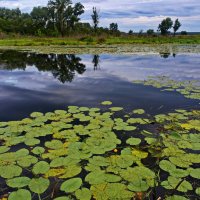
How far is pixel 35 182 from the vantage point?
272 centimetres

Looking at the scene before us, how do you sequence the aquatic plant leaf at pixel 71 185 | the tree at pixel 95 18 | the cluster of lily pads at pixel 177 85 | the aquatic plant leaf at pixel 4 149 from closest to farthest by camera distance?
1. the aquatic plant leaf at pixel 71 185
2. the aquatic plant leaf at pixel 4 149
3. the cluster of lily pads at pixel 177 85
4. the tree at pixel 95 18

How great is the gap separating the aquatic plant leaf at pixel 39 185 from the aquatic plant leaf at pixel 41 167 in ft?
0.52

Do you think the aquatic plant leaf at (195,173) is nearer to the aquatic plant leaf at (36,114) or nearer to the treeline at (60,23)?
the aquatic plant leaf at (36,114)

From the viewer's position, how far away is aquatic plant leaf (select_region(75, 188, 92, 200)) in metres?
2.46

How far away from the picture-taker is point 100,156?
3.28 m

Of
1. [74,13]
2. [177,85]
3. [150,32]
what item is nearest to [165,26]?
[150,32]

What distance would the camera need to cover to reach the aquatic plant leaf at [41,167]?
2947mm

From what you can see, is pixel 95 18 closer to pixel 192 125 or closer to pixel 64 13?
pixel 64 13

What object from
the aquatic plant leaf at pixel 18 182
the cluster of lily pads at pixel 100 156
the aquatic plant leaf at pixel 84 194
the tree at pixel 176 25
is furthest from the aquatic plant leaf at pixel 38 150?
the tree at pixel 176 25

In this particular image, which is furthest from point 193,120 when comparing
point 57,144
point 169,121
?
point 57,144

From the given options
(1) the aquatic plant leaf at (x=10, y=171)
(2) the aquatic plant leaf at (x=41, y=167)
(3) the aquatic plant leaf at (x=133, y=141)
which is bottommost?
(1) the aquatic plant leaf at (x=10, y=171)

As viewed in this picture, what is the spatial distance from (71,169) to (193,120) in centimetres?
256

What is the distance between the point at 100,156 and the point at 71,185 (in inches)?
28.4

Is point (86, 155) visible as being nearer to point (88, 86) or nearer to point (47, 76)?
point (88, 86)
